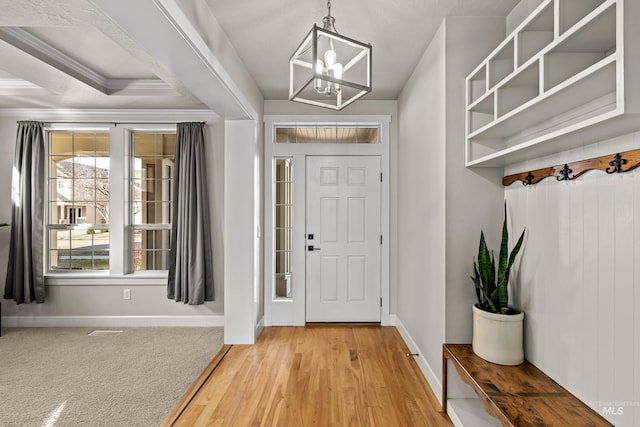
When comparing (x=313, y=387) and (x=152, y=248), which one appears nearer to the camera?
(x=313, y=387)

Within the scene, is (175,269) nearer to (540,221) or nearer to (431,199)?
(431,199)

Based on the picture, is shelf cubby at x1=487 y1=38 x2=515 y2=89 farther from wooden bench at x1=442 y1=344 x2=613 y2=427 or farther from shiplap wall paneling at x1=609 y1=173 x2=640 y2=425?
wooden bench at x1=442 y1=344 x2=613 y2=427

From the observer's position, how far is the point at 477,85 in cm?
218

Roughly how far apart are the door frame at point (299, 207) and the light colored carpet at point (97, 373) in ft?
2.53

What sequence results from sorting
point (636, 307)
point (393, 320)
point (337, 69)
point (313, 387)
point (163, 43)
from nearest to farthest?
point (636, 307) < point (337, 69) < point (163, 43) < point (313, 387) < point (393, 320)

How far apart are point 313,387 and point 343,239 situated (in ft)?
5.76

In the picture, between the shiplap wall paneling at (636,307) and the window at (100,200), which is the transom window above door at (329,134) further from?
the shiplap wall paneling at (636,307)

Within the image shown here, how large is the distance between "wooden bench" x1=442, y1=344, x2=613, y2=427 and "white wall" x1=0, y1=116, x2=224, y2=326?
289cm

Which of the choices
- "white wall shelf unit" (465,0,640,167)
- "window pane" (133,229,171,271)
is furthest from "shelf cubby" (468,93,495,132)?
"window pane" (133,229,171,271)

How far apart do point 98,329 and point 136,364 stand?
4.23ft

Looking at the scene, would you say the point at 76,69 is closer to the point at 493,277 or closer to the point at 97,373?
the point at 97,373

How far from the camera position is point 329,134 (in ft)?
13.1

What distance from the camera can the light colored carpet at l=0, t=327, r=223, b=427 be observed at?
7.28 ft

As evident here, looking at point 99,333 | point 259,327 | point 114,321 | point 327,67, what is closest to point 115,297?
point 114,321
